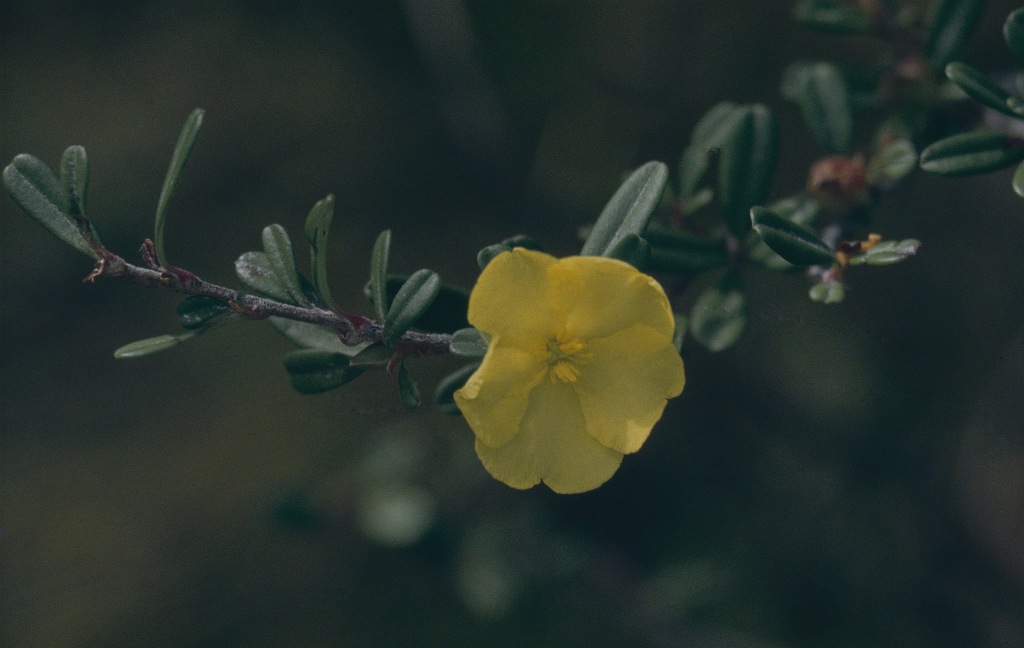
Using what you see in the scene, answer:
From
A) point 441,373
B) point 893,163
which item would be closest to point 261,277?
point 893,163

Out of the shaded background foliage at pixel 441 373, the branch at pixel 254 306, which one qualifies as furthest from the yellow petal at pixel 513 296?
the shaded background foliage at pixel 441 373

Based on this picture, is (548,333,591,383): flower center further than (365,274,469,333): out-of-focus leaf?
No

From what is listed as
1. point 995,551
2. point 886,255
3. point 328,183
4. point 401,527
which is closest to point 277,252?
point 886,255

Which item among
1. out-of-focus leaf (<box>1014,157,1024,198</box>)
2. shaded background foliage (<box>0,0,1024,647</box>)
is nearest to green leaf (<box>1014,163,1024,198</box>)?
out-of-focus leaf (<box>1014,157,1024,198</box>)

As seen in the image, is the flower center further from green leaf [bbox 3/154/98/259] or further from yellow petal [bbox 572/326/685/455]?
green leaf [bbox 3/154/98/259]

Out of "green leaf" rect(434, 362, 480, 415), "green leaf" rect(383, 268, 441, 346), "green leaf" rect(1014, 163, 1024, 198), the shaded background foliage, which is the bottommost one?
the shaded background foliage

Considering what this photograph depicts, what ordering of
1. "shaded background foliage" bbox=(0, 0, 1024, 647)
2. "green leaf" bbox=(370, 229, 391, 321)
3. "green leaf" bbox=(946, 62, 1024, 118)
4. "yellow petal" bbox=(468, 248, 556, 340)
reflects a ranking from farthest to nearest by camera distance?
"shaded background foliage" bbox=(0, 0, 1024, 647) < "green leaf" bbox=(946, 62, 1024, 118) < "green leaf" bbox=(370, 229, 391, 321) < "yellow petal" bbox=(468, 248, 556, 340)

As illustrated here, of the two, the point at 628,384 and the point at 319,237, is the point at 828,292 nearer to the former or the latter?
the point at 628,384
